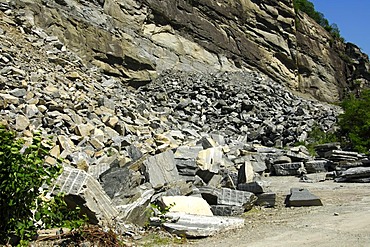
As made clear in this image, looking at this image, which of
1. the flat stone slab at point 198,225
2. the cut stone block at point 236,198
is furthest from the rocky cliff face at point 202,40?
the flat stone slab at point 198,225

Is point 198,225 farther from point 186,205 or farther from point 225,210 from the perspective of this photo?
point 225,210

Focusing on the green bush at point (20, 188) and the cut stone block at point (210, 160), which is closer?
the green bush at point (20, 188)

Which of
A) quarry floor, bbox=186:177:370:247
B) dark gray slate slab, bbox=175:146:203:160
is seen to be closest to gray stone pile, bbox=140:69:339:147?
dark gray slate slab, bbox=175:146:203:160

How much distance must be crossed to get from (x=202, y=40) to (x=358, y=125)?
13413mm

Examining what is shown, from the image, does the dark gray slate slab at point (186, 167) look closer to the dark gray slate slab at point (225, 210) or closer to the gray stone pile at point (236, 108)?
the dark gray slate slab at point (225, 210)

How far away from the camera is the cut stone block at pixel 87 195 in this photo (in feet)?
16.2

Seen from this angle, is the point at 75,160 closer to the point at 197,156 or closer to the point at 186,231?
the point at 197,156

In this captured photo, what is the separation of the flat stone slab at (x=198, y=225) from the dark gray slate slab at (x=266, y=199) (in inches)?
65.5

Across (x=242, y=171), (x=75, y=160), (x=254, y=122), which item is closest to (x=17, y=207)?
(x=75, y=160)

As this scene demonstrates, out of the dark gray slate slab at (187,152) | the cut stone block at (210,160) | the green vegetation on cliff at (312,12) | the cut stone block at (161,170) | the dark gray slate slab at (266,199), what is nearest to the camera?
the cut stone block at (161,170)

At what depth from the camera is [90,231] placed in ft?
15.0

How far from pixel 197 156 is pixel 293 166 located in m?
3.80

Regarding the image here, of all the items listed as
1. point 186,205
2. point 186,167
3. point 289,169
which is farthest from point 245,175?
point 289,169

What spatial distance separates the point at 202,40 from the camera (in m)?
26.1
